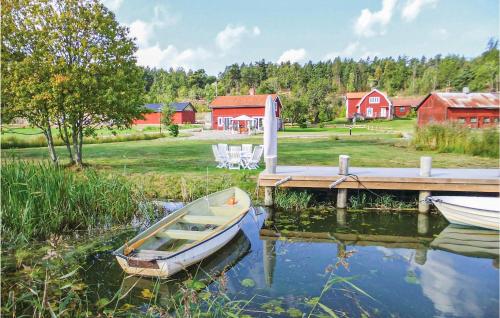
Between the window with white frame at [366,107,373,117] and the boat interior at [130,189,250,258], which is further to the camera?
the window with white frame at [366,107,373,117]

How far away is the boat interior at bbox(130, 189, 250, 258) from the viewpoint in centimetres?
614

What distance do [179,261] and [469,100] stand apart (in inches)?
1418

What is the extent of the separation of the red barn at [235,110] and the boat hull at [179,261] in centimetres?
3535

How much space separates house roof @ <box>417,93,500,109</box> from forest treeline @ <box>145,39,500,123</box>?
15974 millimetres

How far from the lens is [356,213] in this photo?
30.6ft

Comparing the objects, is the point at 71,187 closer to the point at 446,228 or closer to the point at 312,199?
the point at 312,199

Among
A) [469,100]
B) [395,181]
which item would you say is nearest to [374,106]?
[469,100]

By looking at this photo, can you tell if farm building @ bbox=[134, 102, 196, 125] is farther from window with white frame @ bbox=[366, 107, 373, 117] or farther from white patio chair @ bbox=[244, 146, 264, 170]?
white patio chair @ bbox=[244, 146, 264, 170]

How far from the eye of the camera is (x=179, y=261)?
18.3 feet

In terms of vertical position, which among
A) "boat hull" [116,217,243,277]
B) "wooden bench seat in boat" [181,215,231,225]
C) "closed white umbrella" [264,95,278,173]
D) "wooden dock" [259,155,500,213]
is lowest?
"boat hull" [116,217,243,277]

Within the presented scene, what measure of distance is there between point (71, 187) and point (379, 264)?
6.15 m

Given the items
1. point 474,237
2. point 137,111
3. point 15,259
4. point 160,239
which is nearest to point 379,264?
point 474,237

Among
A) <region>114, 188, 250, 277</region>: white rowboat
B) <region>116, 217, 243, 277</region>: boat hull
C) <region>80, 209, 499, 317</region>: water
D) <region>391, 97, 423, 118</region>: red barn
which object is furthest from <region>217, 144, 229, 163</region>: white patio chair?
<region>391, 97, 423, 118</region>: red barn

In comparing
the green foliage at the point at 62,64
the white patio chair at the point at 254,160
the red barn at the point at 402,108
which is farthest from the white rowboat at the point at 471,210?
the red barn at the point at 402,108
